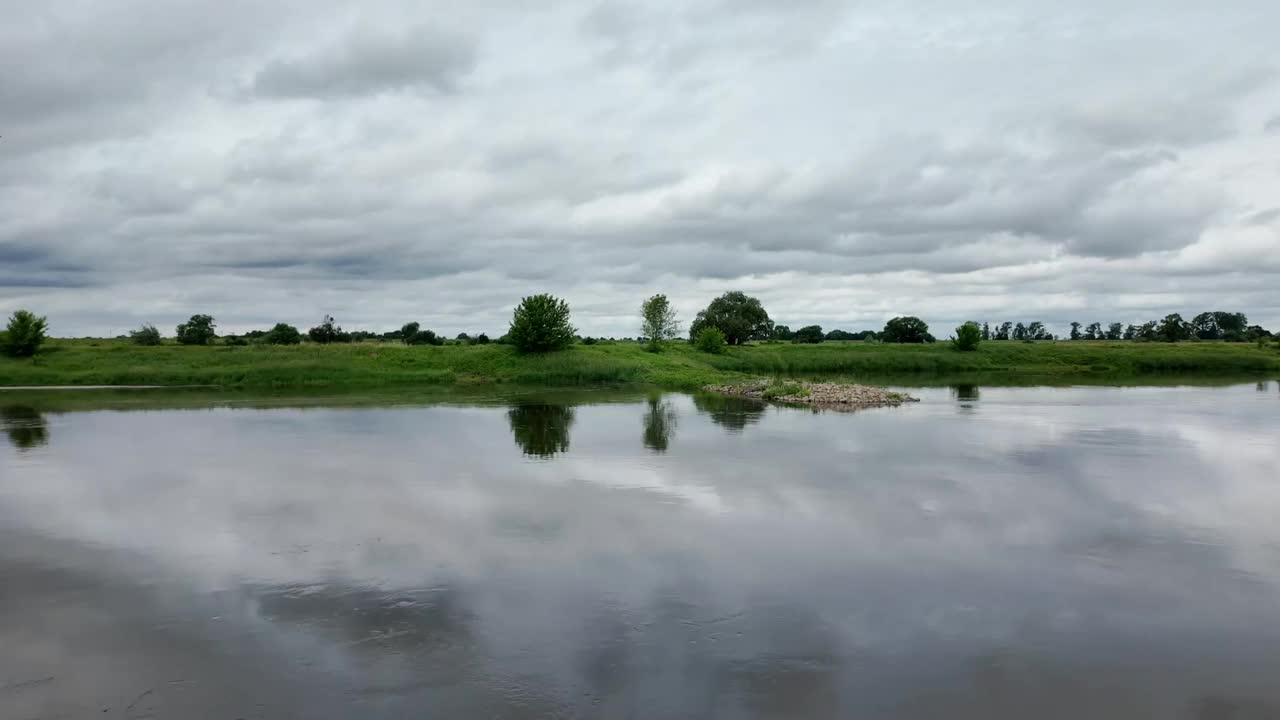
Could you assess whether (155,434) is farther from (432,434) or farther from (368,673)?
(368,673)

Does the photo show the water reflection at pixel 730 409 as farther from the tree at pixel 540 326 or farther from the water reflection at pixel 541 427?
the tree at pixel 540 326

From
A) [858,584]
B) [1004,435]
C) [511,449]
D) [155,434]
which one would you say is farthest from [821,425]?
[155,434]

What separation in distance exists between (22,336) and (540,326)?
1616 inches

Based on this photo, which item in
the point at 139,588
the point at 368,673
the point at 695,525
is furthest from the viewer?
the point at 695,525

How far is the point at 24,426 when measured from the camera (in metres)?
32.8

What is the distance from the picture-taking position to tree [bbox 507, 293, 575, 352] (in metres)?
69.7

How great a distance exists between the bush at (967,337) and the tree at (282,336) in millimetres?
72150

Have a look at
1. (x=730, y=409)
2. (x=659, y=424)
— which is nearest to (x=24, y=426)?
(x=659, y=424)

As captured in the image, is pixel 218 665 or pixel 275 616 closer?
pixel 218 665

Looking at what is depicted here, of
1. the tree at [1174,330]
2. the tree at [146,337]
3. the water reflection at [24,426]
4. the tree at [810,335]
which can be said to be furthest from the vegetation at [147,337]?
the tree at [1174,330]

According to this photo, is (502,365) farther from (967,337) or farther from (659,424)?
(967,337)

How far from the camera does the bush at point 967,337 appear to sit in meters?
95.8

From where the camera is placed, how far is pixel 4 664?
9.40 metres

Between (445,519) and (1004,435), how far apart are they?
72.7 feet
